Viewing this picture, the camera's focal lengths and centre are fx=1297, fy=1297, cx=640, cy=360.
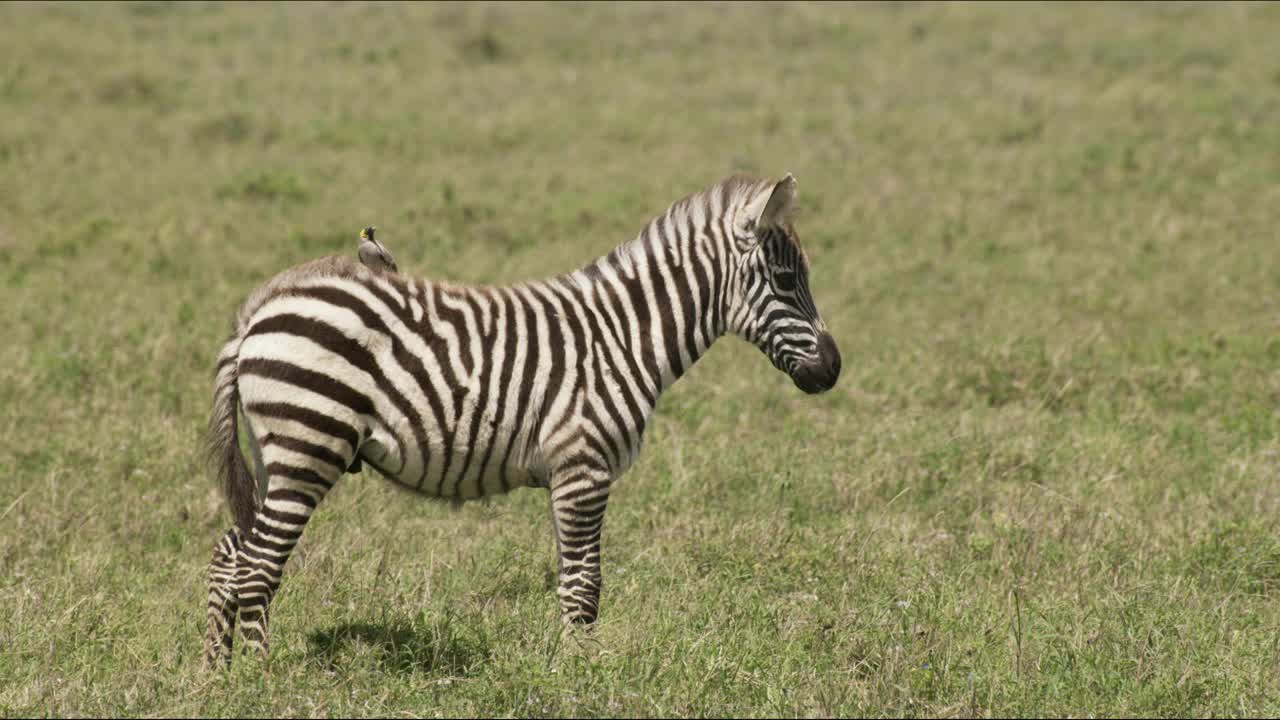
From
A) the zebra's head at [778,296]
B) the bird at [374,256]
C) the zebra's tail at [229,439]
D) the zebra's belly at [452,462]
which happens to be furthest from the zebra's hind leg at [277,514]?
the zebra's head at [778,296]

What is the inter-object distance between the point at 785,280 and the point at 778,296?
75 mm

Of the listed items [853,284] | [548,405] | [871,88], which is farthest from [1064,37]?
[548,405]

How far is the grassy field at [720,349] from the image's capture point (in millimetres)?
5199

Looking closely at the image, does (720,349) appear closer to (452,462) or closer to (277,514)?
(452,462)

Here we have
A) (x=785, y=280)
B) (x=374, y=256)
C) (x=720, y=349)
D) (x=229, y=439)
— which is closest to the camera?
(x=229, y=439)

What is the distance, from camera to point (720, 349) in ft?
38.1

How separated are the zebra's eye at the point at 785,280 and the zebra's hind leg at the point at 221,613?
2505 mm

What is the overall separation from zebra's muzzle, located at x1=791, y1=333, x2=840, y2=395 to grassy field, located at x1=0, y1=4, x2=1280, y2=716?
3.46 ft

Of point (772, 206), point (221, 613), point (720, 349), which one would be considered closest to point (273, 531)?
point (221, 613)

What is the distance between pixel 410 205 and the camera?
50.4ft

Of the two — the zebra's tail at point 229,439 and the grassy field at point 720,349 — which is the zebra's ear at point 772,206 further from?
the zebra's tail at point 229,439

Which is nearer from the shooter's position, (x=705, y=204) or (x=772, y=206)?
(x=772, y=206)

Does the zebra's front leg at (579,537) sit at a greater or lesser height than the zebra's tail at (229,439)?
lesser

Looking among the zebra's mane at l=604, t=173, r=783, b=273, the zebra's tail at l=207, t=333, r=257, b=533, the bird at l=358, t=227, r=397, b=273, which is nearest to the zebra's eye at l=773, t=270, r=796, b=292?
the zebra's mane at l=604, t=173, r=783, b=273
